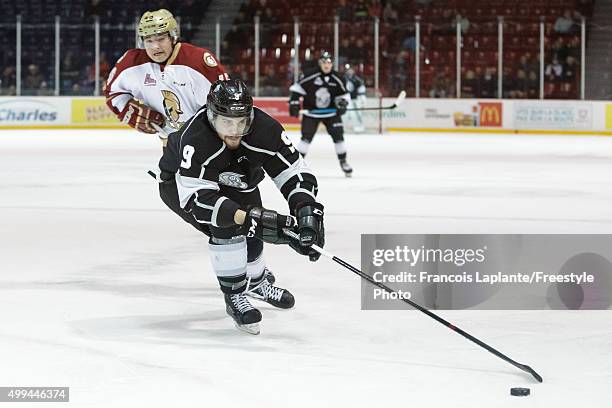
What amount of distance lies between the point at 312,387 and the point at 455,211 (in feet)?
17.0

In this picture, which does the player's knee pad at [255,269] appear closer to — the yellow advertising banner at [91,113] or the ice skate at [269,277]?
the ice skate at [269,277]

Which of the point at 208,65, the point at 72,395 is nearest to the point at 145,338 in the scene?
the point at 72,395

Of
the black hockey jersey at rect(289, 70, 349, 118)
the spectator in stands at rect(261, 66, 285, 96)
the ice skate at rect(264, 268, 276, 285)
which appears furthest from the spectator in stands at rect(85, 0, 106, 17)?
the ice skate at rect(264, 268, 276, 285)

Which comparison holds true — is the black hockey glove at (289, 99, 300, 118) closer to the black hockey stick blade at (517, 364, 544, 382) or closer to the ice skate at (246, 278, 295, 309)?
the ice skate at (246, 278, 295, 309)

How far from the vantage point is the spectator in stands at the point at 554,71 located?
19250 millimetres

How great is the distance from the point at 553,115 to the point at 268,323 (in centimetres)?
1540

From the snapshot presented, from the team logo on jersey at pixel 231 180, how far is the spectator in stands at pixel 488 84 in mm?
15649

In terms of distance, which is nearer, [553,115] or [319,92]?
[319,92]

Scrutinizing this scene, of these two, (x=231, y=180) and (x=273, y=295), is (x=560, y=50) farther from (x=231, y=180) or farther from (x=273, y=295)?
(x=231, y=180)

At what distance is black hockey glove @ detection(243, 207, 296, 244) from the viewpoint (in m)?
4.20

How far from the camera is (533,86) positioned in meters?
19.5

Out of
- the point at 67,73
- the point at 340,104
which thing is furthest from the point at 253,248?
the point at 67,73

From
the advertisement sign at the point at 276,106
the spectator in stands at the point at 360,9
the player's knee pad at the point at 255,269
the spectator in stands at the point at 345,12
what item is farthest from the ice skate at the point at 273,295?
the spectator in stands at the point at 360,9

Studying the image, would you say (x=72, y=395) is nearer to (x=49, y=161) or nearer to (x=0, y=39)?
(x=49, y=161)
